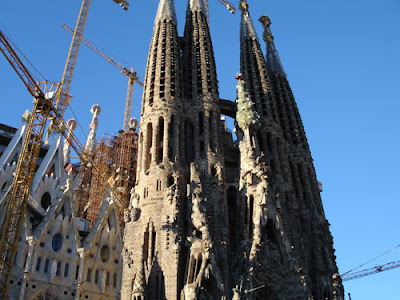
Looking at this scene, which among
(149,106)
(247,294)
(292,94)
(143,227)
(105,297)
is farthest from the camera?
(292,94)

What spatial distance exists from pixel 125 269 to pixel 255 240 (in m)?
8.37

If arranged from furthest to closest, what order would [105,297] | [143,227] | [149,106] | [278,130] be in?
[278,130], [149,106], [105,297], [143,227]

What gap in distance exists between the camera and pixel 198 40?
1642 inches

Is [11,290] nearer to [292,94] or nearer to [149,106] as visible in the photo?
[149,106]

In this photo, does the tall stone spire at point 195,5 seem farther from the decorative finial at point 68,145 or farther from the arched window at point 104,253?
the arched window at point 104,253

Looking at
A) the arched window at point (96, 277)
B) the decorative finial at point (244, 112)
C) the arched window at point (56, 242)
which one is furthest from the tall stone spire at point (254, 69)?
the arched window at point (56, 242)

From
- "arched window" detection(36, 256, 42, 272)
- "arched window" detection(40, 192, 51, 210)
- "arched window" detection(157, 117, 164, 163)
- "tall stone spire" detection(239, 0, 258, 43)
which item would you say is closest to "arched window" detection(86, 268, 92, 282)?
"arched window" detection(36, 256, 42, 272)

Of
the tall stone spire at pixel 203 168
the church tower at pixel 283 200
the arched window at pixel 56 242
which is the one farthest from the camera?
the arched window at pixel 56 242

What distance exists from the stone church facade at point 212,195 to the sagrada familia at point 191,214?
8cm

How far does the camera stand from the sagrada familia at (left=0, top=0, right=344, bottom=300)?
27781 millimetres

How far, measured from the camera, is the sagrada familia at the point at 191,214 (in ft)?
91.1

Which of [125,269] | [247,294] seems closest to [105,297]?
[125,269]

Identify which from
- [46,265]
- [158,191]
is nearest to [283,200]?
[158,191]

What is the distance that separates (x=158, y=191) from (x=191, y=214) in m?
2.69
